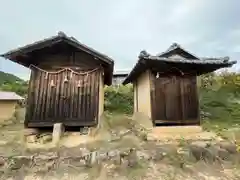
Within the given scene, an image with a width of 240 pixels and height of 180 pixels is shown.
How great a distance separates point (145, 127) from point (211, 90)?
40.7ft

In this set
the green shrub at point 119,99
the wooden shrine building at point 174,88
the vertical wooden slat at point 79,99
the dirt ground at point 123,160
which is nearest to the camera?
the dirt ground at point 123,160

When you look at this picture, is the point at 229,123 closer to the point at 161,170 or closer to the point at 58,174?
the point at 161,170

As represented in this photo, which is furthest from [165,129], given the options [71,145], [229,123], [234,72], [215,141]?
[234,72]

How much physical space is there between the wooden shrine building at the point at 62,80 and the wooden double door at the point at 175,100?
2611mm

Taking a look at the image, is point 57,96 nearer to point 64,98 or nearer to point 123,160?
point 64,98

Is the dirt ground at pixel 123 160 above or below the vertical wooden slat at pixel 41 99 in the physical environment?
below

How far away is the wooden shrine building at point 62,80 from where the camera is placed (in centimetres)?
960

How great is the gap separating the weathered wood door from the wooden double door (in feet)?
9.29

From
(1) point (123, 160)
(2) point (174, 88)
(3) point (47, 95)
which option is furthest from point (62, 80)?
(2) point (174, 88)

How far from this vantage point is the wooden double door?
1050cm

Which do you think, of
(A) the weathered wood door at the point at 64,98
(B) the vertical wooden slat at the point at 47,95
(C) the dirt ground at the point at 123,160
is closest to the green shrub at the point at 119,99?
(A) the weathered wood door at the point at 64,98

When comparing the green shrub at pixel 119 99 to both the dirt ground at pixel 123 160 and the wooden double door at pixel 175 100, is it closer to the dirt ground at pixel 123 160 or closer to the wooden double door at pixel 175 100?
the wooden double door at pixel 175 100

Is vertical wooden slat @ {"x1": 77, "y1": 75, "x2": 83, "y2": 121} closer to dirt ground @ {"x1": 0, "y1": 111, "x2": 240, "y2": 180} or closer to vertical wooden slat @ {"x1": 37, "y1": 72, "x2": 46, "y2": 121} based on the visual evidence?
dirt ground @ {"x1": 0, "y1": 111, "x2": 240, "y2": 180}

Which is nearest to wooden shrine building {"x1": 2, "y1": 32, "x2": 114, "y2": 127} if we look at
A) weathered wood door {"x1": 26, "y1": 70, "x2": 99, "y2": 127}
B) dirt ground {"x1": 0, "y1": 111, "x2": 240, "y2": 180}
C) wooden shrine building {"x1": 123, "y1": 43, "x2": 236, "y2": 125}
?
weathered wood door {"x1": 26, "y1": 70, "x2": 99, "y2": 127}
